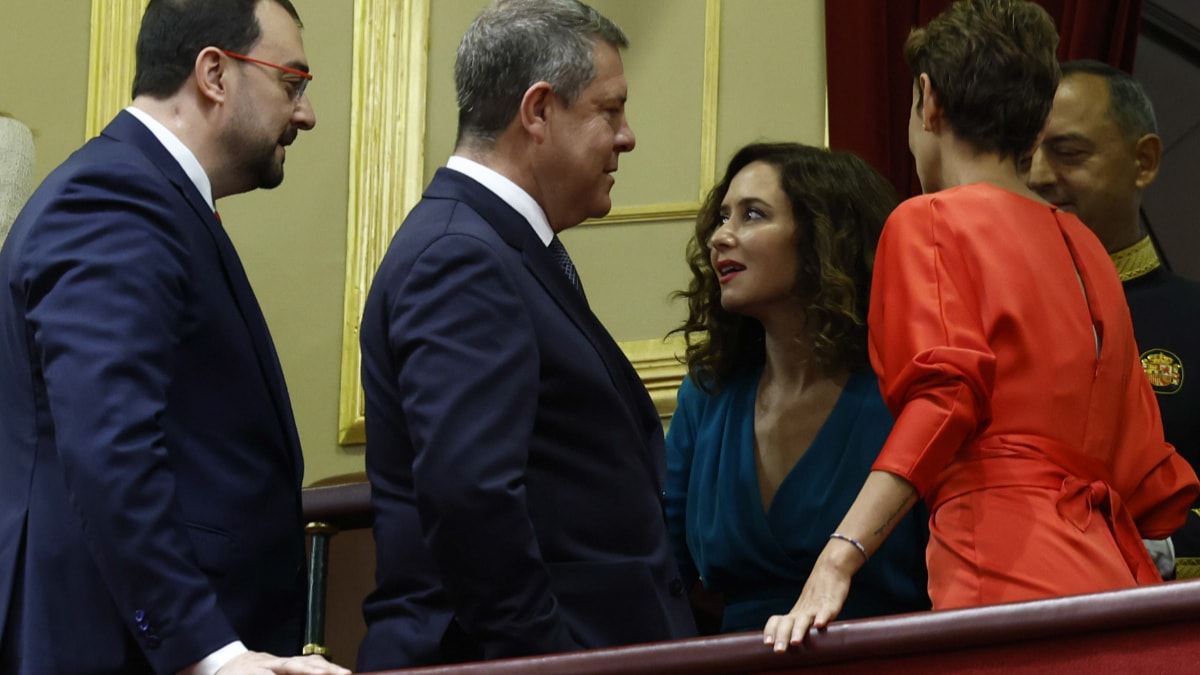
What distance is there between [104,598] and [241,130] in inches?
29.7

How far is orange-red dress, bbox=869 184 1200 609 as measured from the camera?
213 centimetres

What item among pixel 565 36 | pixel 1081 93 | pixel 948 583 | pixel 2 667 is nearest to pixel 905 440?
pixel 948 583

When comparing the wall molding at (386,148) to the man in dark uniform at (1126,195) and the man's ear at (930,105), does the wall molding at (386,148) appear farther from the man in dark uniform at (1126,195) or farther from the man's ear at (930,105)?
the man's ear at (930,105)

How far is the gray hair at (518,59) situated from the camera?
237cm

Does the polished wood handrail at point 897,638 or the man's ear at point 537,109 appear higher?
the man's ear at point 537,109

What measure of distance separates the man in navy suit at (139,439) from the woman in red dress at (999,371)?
0.71 meters

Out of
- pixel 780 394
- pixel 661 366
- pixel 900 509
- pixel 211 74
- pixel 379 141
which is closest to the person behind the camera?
pixel 900 509

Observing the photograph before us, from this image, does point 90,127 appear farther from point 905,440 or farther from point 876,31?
point 905,440

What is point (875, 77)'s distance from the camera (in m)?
4.34

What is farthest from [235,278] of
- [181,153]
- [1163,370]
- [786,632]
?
[1163,370]

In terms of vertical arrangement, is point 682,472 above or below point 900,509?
below

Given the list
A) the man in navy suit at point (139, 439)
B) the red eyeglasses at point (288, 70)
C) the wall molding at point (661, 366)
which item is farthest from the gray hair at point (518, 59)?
the wall molding at point (661, 366)

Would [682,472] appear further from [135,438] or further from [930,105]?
[135,438]

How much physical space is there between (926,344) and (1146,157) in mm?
1293
